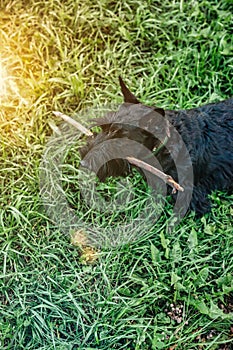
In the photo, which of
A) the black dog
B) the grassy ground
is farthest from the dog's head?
the grassy ground

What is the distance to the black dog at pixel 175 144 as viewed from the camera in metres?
2.84

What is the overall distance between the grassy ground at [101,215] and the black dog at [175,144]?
7.1 inches

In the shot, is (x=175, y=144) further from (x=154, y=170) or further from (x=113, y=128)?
(x=113, y=128)

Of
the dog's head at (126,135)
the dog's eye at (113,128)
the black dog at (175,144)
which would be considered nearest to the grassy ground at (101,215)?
the black dog at (175,144)

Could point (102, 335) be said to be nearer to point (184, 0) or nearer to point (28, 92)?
point (28, 92)

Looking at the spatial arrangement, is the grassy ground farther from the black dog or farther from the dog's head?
the dog's head

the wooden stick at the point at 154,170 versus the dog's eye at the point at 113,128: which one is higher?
the dog's eye at the point at 113,128

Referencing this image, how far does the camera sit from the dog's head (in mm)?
2807

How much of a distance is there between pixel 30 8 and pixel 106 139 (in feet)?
6.47

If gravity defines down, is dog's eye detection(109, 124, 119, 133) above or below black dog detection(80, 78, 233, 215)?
above

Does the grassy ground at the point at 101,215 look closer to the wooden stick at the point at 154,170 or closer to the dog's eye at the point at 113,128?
the wooden stick at the point at 154,170

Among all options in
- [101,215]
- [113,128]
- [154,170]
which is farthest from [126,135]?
[101,215]

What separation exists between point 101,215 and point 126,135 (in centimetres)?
79

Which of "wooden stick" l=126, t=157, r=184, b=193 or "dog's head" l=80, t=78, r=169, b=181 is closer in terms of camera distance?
"dog's head" l=80, t=78, r=169, b=181
